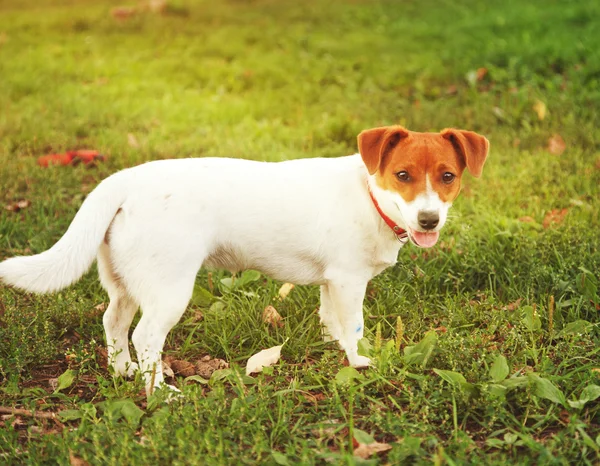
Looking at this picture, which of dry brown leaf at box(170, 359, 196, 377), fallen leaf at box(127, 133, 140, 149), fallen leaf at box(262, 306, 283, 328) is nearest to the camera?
dry brown leaf at box(170, 359, 196, 377)

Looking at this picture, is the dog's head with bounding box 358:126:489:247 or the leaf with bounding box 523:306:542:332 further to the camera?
the leaf with bounding box 523:306:542:332

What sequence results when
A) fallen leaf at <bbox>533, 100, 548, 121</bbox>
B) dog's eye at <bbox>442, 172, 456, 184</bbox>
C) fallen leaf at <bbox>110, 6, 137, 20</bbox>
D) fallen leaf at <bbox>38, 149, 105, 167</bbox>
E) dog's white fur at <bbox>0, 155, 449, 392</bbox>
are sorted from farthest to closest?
fallen leaf at <bbox>110, 6, 137, 20</bbox>
fallen leaf at <bbox>533, 100, 548, 121</bbox>
fallen leaf at <bbox>38, 149, 105, 167</bbox>
dog's eye at <bbox>442, 172, 456, 184</bbox>
dog's white fur at <bbox>0, 155, 449, 392</bbox>

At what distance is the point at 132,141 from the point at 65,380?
3552 millimetres

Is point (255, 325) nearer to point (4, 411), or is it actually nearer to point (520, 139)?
point (4, 411)

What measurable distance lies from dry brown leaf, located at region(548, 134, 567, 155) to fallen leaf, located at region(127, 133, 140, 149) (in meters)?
3.80

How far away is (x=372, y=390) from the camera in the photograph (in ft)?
10.6

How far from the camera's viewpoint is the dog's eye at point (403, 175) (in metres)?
3.21

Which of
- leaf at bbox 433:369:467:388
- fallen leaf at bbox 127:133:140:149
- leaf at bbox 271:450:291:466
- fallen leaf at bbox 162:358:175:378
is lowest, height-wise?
fallen leaf at bbox 162:358:175:378

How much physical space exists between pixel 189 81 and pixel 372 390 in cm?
595

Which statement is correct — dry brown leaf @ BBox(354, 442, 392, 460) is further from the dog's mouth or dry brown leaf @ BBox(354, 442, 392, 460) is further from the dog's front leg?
the dog's mouth

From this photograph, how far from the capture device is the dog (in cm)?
313

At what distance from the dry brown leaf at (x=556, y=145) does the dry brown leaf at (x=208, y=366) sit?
155 inches

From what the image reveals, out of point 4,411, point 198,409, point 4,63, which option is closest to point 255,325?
point 198,409

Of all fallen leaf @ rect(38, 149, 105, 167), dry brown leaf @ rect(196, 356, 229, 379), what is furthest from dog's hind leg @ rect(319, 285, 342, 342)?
fallen leaf @ rect(38, 149, 105, 167)
